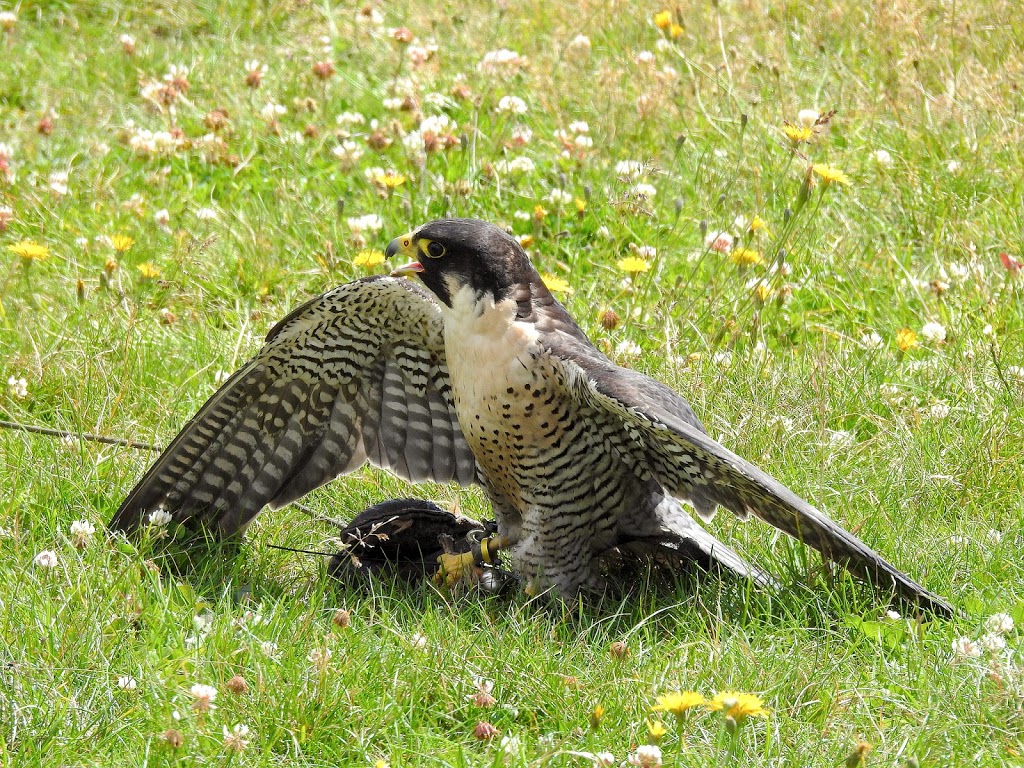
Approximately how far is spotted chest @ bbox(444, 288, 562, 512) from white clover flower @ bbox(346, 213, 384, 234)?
6.21 ft

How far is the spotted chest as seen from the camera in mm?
3853

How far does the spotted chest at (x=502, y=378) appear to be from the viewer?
385cm

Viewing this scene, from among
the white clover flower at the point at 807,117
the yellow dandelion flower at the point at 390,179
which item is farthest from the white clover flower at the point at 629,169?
the yellow dandelion flower at the point at 390,179

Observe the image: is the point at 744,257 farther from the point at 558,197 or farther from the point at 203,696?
the point at 203,696

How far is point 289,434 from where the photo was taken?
14.6 feet

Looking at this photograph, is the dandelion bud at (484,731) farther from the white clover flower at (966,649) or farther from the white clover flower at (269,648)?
the white clover flower at (966,649)

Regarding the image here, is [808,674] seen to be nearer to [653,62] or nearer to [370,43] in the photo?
[653,62]

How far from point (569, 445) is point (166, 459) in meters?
1.29

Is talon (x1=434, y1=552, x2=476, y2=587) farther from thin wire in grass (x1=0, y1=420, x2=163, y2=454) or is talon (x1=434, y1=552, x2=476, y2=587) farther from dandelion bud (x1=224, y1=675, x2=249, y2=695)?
thin wire in grass (x1=0, y1=420, x2=163, y2=454)

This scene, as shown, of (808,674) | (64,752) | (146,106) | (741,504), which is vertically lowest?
(64,752)

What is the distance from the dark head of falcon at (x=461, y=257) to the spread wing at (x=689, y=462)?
230mm

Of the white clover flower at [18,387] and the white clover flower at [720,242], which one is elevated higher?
the white clover flower at [720,242]

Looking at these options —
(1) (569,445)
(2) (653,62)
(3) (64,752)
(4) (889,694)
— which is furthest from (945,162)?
(3) (64,752)

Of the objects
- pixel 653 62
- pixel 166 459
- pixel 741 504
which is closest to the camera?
pixel 741 504
